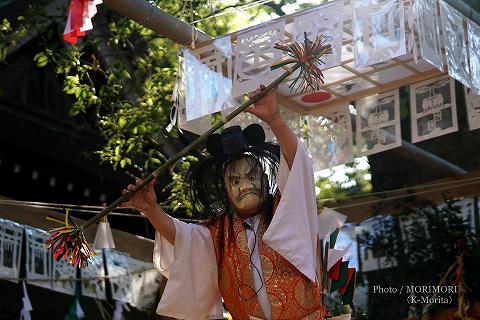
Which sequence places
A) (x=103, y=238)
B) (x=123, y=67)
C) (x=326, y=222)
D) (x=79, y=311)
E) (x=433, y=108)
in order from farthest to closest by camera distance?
(x=123, y=67)
(x=79, y=311)
(x=103, y=238)
(x=433, y=108)
(x=326, y=222)

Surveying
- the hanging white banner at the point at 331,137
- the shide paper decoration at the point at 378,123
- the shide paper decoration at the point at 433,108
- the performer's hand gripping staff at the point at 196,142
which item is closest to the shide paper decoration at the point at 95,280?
the hanging white banner at the point at 331,137

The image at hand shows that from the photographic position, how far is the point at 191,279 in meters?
4.00

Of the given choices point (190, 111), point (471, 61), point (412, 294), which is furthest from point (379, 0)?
point (412, 294)

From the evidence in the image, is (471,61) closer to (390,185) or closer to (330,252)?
(330,252)

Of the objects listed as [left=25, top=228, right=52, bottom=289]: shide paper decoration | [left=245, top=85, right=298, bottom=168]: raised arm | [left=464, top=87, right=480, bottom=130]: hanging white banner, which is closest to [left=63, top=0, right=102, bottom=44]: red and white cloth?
[left=245, top=85, right=298, bottom=168]: raised arm

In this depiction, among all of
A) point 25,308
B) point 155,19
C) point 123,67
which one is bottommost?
point 25,308

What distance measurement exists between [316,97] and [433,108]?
0.75 metres

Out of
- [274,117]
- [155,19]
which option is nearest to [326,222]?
[274,117]

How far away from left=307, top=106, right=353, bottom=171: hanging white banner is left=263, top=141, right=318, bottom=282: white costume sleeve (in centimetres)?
200

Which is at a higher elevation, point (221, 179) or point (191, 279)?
point (221, 179)

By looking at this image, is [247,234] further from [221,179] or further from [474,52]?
[474,52]

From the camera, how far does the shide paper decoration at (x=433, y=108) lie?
5.30 meters

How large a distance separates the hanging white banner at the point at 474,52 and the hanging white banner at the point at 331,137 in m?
0.96

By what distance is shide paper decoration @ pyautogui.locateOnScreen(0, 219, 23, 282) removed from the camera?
627 centimetres
